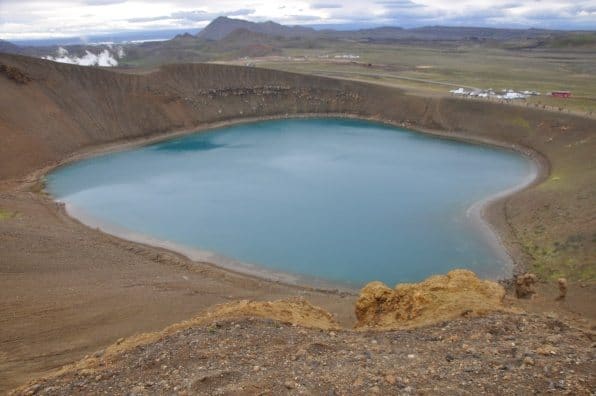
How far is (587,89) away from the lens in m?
66.1

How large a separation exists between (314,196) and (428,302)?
2277 cm

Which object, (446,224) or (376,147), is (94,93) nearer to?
(376,147)

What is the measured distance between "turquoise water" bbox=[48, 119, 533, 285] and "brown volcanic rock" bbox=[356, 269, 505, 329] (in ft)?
28.3

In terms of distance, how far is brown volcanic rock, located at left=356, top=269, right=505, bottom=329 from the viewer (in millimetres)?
13859

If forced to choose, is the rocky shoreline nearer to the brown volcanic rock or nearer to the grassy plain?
the brown volcanic rock

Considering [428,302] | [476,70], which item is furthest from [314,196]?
[476,70]

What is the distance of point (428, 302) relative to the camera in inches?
583

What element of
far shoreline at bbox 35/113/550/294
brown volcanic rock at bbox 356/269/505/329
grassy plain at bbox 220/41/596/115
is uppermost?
grassy plain at bbox 220/41/596/115

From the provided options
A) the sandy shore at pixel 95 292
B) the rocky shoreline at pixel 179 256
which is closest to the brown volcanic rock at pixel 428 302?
the rocky shoreline at pixel 179 256

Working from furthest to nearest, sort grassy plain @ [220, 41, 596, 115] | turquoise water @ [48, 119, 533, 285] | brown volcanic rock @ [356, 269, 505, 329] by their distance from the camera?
grassy plain @ [220, 41, 596, 115] → turquoise water @ [48, 119, 533, 285] → brown volcanic rock @ [356, 269, 505, 329]

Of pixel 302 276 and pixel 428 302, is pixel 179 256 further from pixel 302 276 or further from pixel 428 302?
pixel 428 302

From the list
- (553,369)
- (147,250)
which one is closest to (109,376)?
(553,369)

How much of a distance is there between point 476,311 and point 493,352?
2.55 m

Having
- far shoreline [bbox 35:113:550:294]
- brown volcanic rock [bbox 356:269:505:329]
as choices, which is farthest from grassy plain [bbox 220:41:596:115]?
brown volcanic rock [bbox 356:269:505:329]
